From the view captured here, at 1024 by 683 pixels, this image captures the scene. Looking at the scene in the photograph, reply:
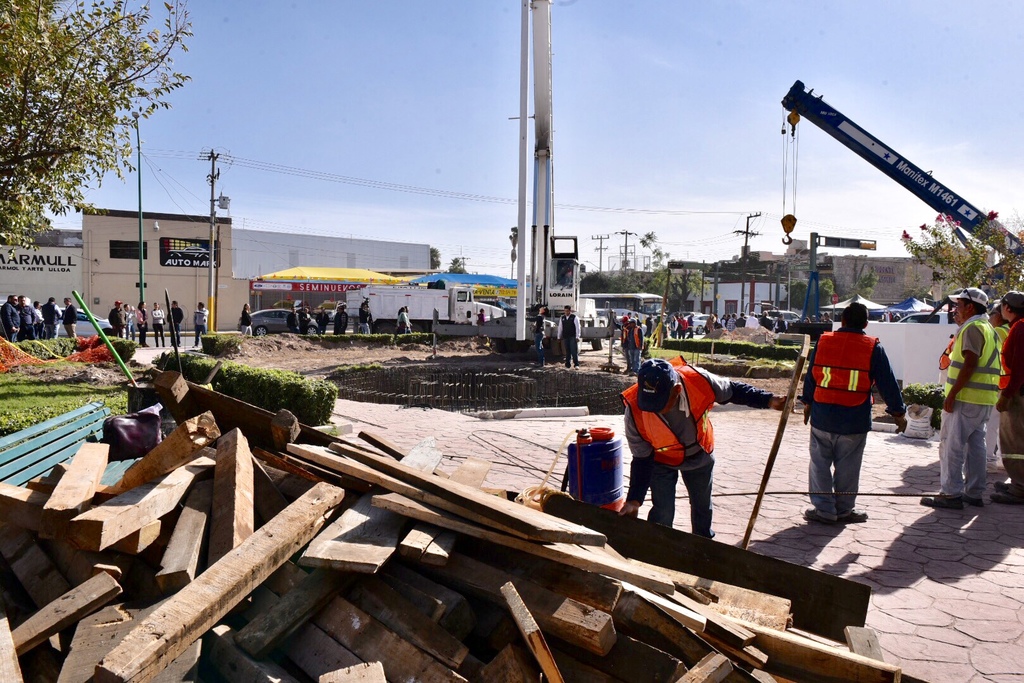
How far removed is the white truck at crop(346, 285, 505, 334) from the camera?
1341 inches

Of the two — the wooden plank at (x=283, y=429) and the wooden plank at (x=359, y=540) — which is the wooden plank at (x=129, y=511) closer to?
the wooden plank at (x=283, y=429)

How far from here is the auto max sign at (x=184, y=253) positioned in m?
44.4

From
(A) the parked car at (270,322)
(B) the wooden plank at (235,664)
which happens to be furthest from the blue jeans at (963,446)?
(A) the parked car at (270,322)

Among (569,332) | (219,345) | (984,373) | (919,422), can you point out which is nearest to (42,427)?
(984,373)

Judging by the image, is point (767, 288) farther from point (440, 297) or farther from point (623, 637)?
point (623, 637)

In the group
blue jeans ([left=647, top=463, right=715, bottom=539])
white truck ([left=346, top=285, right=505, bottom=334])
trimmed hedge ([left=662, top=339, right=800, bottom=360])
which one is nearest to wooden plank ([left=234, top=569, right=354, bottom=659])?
blue jeans ([left=647, top=463, right=715, bottom=539])

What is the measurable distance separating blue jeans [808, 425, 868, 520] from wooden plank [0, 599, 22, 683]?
5485 millimetres

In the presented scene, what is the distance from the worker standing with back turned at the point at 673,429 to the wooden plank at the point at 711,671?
1.93 metres

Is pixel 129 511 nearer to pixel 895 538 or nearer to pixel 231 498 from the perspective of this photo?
pixel 231 498

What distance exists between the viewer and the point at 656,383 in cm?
437

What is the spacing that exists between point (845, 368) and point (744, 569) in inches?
108

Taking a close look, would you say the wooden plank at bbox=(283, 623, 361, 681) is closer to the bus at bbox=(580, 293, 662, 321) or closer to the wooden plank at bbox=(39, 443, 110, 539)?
the wooden plank at bbox=(39, 443, 110, 539)

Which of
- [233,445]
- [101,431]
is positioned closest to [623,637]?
[233,445]

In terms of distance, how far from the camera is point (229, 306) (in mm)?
45781
